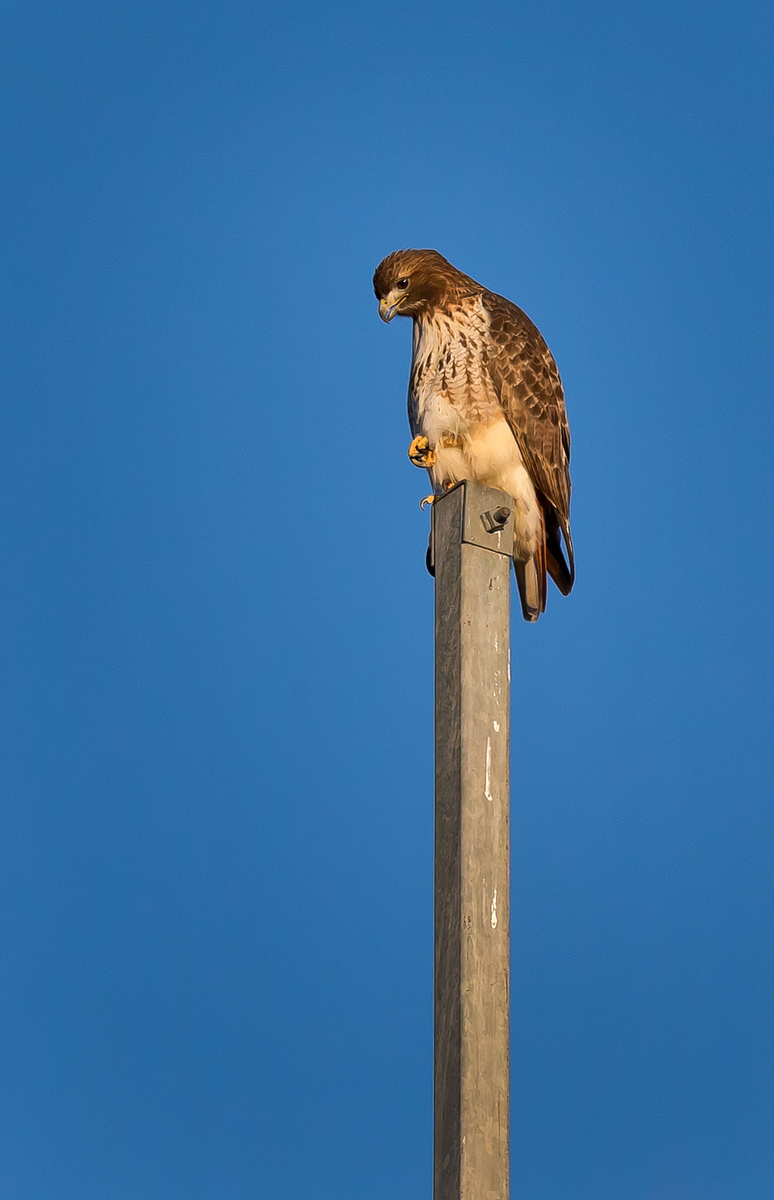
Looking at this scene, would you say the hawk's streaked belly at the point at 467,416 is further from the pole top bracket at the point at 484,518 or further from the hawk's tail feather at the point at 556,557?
the pole top bracket at the point at 484,518

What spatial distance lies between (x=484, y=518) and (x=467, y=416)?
1.16 meters

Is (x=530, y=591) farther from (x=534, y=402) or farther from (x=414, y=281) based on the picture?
(x=414, y=281)

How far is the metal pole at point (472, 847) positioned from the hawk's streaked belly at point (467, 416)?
3.61 ft

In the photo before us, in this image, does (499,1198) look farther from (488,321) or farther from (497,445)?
(488,321)

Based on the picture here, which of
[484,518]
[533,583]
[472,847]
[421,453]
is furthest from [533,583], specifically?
[472,847]

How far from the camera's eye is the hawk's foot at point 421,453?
140 inches

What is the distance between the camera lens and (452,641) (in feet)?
7.66

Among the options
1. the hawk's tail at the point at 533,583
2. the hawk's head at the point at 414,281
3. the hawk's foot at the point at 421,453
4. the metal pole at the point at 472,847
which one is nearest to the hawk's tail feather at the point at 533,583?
the hawk's tail at the point at 533,583

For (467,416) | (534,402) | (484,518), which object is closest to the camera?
(484,518)

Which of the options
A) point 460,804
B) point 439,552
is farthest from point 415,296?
point 460,804

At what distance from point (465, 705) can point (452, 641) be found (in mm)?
133

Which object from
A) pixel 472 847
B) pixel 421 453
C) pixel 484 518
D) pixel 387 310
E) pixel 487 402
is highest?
pixel 387 310

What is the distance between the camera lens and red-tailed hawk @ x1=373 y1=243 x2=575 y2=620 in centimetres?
356

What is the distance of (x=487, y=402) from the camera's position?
3564mm
